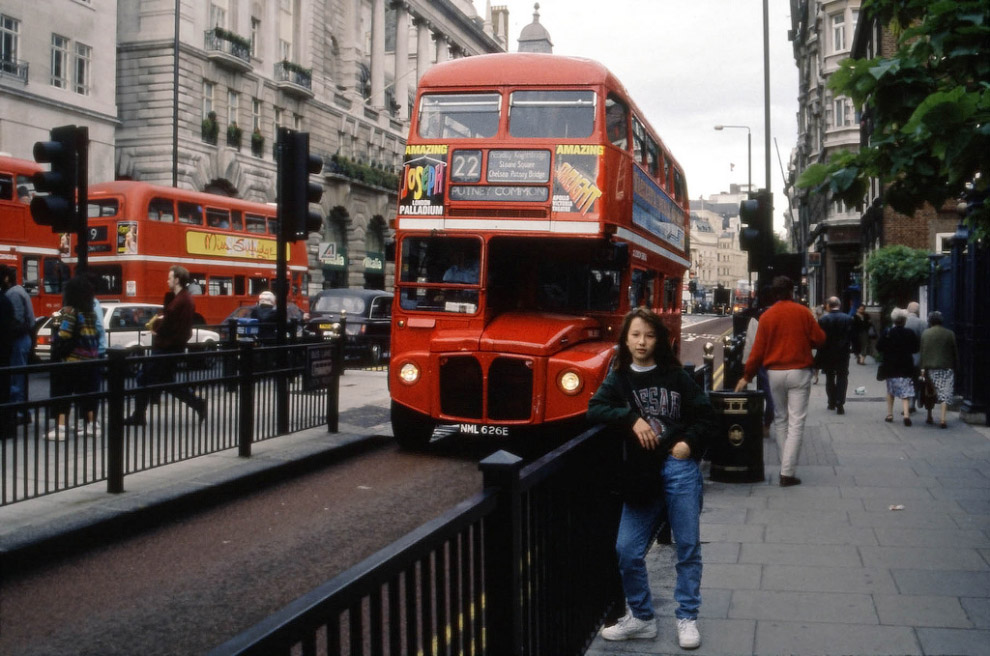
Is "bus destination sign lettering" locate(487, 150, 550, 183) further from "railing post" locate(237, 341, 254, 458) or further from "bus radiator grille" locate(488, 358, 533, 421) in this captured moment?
"railing post" locate(237, 341, 254, 458)

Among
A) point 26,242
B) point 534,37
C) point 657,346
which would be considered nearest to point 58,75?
point 26,242

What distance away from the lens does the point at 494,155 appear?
1080 cm

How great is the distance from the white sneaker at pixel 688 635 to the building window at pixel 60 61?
1281 inches

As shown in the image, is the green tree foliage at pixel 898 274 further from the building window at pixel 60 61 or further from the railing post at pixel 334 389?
the building window at pixel 60 61

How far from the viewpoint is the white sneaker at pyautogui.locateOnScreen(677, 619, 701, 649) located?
14.9ft

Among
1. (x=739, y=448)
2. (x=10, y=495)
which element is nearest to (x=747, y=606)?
(x=739, y=448)

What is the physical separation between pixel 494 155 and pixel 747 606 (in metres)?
6.61

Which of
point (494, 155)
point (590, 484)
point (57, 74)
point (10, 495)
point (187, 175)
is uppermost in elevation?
point (57, 74)

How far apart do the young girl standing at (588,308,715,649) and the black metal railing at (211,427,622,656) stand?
5.3 inches

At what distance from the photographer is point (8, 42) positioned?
3012 cm

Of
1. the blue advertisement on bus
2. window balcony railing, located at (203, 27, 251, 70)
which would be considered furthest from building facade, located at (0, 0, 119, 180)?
the blue advertisement on bus

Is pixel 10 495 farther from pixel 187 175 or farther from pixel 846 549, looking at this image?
pixel 187 175

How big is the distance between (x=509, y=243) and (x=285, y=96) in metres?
35.6

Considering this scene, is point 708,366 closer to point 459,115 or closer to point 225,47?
point 459,115
